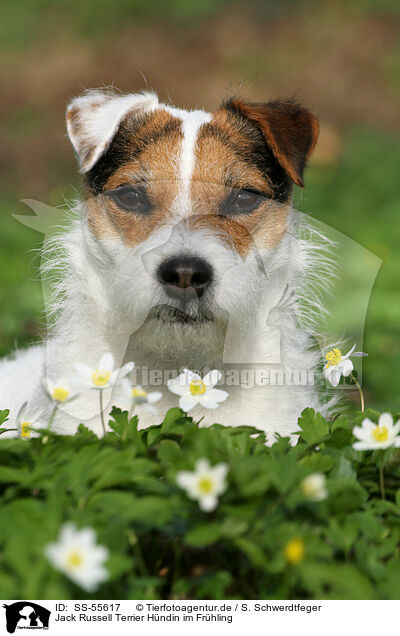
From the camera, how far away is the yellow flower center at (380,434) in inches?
85.7

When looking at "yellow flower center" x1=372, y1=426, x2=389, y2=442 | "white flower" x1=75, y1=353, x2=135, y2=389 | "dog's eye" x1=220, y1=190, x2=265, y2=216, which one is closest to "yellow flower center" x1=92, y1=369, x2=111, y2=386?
"white flower" x1=75, y1=353, x2=135, y2=389

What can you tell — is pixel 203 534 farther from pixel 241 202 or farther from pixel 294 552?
pixel 241 202

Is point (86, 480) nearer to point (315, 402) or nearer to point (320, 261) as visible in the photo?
point (315, 402)

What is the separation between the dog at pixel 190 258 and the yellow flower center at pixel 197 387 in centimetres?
55

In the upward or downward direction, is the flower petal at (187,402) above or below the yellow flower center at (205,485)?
below

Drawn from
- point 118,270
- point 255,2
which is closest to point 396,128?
point 255,2

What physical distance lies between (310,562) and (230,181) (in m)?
2.05

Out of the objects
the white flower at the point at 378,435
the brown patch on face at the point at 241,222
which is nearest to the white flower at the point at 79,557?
the white flower at the point at 378,435

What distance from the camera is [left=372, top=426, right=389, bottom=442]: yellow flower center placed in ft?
7.14

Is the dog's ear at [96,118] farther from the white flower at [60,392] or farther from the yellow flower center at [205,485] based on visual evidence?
the yellow flower center at [205,485]

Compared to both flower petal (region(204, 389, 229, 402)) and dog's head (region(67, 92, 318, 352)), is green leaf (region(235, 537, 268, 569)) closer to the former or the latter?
flower petal (region(204, 389, 229, 402))

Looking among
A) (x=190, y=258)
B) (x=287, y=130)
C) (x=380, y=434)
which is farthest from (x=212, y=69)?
(x=380, y=434)

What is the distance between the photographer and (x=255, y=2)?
545 inches

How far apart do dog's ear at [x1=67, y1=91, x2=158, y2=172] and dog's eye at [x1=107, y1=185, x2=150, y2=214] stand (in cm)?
19
